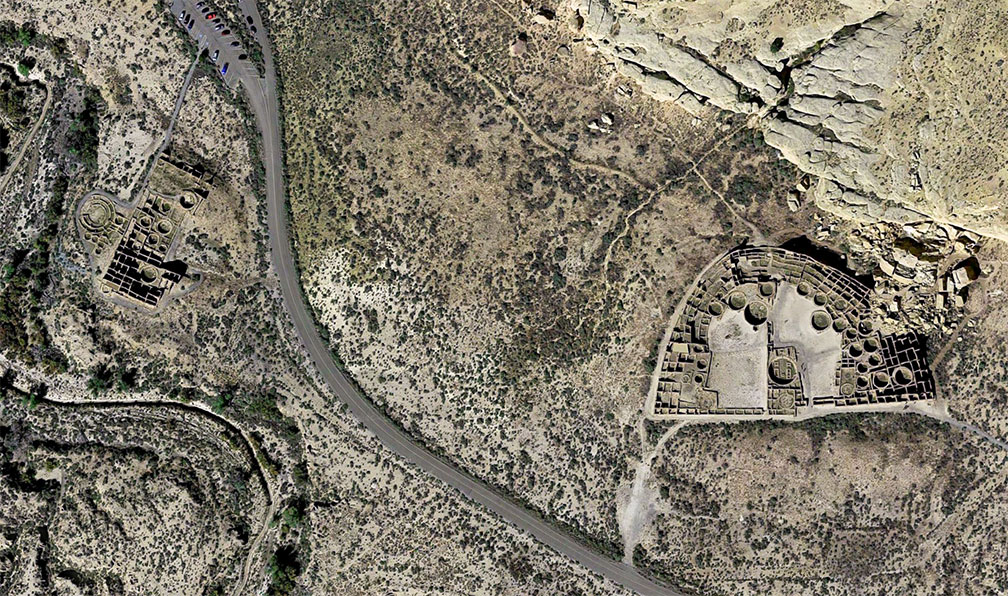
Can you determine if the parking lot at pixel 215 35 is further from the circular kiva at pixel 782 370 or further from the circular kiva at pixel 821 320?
the circular kiva at pixel 821 320

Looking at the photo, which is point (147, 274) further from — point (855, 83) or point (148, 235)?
point (855, 83)

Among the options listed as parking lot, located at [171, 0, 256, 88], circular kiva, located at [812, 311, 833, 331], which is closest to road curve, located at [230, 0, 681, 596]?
parking lot, located at [171, 0, 256, 88]

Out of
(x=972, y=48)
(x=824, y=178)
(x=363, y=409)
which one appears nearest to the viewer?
(x=972, y=48)

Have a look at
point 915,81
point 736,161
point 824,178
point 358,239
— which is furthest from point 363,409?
point 915,81

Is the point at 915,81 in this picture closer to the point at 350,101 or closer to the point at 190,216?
the point at 350,101

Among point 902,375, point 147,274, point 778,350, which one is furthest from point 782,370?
point 147,274

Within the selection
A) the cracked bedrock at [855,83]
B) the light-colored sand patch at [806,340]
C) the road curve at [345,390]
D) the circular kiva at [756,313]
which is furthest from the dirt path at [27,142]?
the light-colored sand patch at [806,340]
